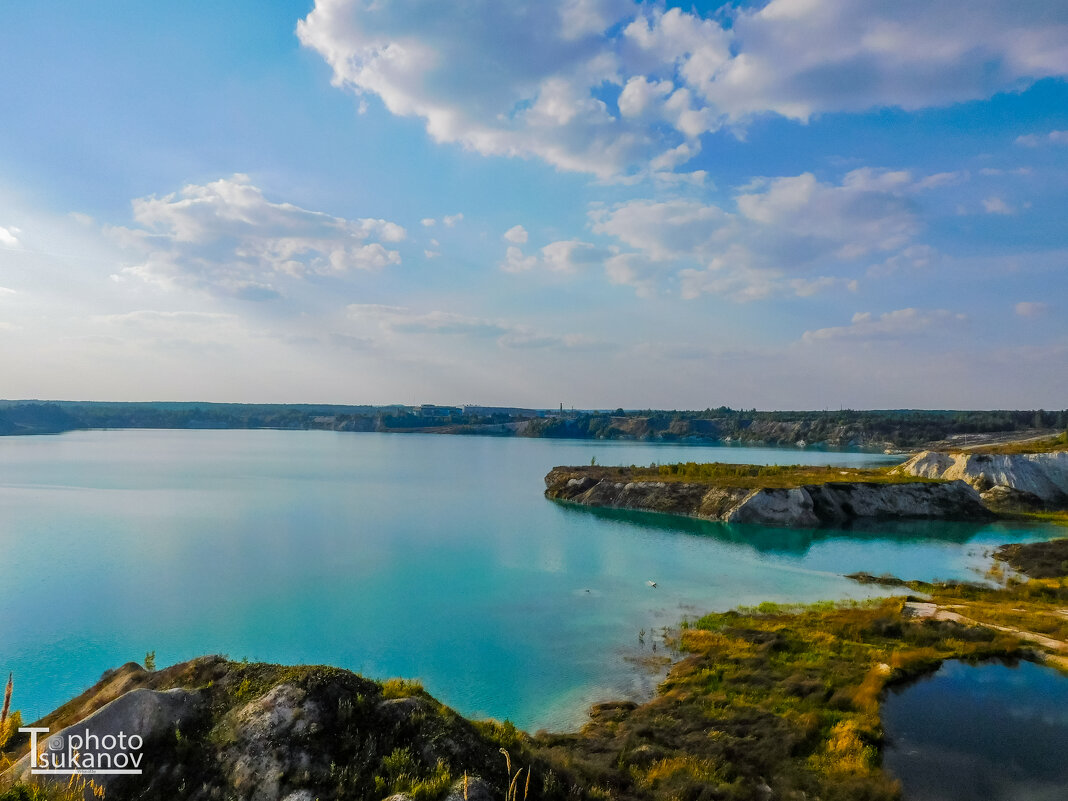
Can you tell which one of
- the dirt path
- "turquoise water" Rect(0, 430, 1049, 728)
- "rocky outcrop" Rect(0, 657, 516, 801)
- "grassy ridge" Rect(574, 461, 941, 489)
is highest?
"rocky outcrop" Rect(0, 657, 516, 801)

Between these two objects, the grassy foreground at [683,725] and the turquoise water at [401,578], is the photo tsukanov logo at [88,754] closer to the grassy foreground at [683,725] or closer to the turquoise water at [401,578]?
the grassy foreground at [683,725]

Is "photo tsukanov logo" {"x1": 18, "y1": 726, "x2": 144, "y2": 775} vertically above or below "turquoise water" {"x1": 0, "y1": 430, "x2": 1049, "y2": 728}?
above

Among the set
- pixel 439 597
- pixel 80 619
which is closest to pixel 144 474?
pixel 80 619

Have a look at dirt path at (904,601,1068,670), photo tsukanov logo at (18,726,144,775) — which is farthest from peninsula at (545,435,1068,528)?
photo tsukanov logo at (18,726,144,775)

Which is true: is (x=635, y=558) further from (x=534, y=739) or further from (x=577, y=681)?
(x=534, y=739)

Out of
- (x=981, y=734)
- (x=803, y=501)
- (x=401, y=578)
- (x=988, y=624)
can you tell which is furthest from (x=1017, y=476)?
(x=401, y=578)

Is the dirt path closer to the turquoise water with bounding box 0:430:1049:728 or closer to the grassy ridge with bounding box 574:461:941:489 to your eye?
the turquoise water with bounding box 0:430:1049:728

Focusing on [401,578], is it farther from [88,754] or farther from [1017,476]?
[1017,476]
